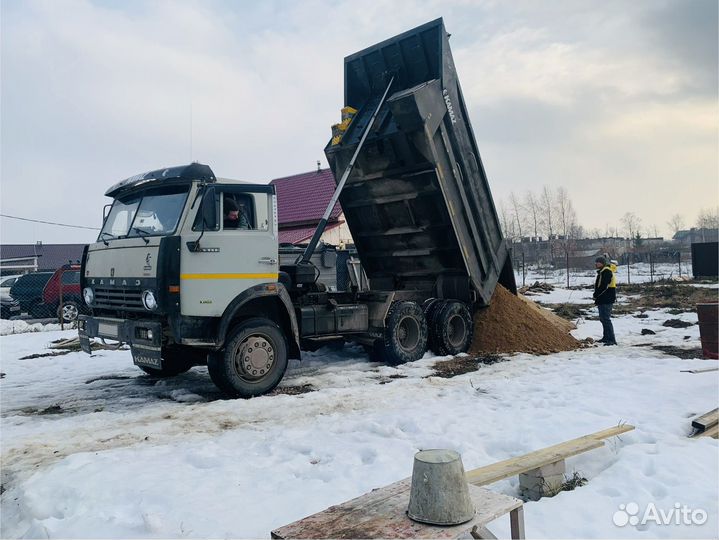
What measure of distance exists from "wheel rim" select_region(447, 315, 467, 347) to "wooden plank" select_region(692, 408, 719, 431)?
15.5 ft

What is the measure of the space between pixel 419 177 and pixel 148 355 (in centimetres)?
472

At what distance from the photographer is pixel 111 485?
3.83 metres

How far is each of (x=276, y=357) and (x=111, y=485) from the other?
3061 millimetres

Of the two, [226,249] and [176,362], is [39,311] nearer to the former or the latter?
[176,362]

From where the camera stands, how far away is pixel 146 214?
6633mm

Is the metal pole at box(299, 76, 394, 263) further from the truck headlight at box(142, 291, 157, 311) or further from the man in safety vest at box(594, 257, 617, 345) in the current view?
the man in safety vest at box(594, 257, 617, 345)

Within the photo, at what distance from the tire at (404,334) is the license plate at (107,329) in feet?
12.8

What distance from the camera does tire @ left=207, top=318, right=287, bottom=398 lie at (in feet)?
20.8

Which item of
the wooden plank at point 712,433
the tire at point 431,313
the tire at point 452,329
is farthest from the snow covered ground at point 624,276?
the wooden plank at point 712,433

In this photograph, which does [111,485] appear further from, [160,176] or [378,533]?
[160,176]

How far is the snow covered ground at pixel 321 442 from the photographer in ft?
11.1

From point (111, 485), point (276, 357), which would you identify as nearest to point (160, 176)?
point (276, 357)

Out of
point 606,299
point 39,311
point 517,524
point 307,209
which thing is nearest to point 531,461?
point 517,524

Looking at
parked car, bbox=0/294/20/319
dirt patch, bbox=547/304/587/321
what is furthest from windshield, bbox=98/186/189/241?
parked car, bbox=0/294/20/319
